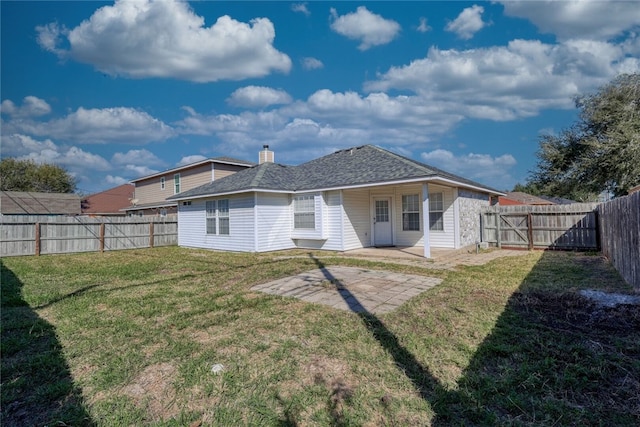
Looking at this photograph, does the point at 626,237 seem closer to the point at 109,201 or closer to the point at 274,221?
the point at 274,221

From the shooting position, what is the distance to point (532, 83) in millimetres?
15859

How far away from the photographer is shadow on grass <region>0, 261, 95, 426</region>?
97.6 inches

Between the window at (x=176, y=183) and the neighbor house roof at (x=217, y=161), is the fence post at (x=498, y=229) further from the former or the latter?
the window at (x=176, y=183)

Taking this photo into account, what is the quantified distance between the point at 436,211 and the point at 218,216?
29.8 feet

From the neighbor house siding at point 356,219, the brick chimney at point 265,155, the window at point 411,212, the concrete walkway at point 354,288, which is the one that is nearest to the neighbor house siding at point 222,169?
the brick chimney at point 265,155

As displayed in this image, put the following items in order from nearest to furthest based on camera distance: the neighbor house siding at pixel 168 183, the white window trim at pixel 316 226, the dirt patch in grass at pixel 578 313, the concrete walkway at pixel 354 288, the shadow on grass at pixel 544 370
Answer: the shadow on grass at pixel 544 370
the dirt patch in grass at pixel 578 313
the concrete walkway at pixel 354 288
the white window trim at pixel 316 226
the neighbor house siding at pixel 168 183

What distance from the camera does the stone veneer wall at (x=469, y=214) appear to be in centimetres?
1224

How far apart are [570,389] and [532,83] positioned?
17.2 metres

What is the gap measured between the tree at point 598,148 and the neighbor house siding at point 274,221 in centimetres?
1715

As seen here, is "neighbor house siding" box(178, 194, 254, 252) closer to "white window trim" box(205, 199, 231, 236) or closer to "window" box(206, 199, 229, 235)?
"white window trim" box(205, 199, 231, 236)

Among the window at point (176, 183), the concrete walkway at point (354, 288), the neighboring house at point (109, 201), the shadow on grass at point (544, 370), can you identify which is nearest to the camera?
the shadow on grass at point (544, 370)

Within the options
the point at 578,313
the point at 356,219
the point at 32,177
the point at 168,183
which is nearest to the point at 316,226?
the point at 356,219

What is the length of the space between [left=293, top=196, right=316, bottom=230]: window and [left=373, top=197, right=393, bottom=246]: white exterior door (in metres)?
2.59

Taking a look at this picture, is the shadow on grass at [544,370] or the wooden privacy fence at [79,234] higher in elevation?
the wooden privacy fence at [79,234]
